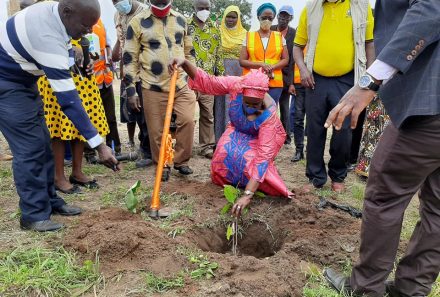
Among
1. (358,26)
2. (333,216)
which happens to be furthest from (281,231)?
(358,26)

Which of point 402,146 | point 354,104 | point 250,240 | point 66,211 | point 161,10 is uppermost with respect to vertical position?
point 161,10

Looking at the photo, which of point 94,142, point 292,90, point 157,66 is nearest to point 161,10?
point 157,66

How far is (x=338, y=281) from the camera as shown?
2.52 m

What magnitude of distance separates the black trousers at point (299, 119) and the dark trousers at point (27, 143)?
3407 millimetres

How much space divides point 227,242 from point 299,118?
2816 millimetres

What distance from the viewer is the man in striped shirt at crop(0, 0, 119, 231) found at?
109 inches

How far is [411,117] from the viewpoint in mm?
2059

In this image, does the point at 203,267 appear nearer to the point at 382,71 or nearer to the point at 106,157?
the point at 106,157

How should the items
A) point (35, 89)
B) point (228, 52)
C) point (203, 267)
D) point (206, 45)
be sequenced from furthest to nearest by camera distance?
point (228, 52)
point (206, 45)
point (35, 89)
point (203, 267)

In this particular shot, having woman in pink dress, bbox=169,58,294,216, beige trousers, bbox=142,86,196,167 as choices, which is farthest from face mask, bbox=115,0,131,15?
woman in pink dress, bbox=169,58,294,216

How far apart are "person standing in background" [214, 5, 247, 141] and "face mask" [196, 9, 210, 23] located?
1.60 ft

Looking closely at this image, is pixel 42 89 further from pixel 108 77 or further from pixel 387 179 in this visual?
pixel 387 179

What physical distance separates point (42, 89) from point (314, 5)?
2.66 metres

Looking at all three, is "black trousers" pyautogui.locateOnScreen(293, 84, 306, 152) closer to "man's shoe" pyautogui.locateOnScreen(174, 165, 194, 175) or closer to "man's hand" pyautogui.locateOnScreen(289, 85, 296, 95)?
"man's hand" pyautogui.locateOnScreen(289, 85, 296, 95)
